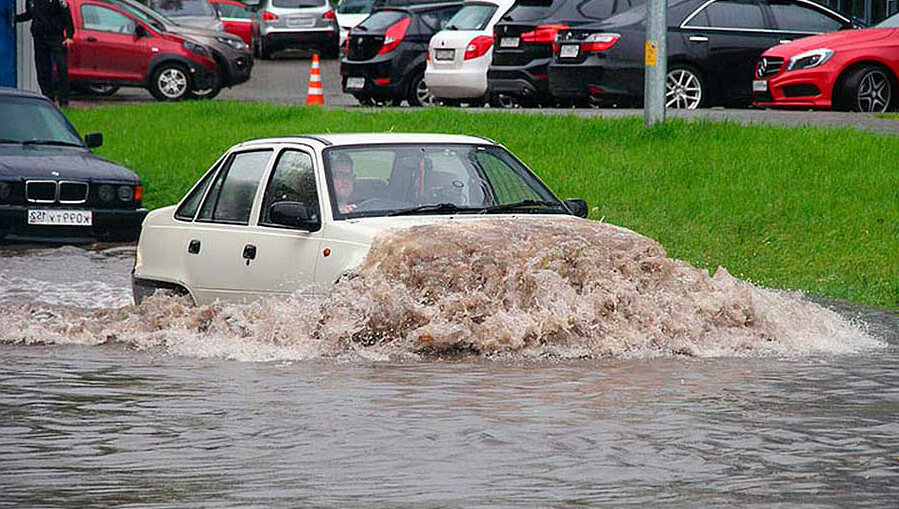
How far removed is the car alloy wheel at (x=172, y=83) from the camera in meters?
34.0

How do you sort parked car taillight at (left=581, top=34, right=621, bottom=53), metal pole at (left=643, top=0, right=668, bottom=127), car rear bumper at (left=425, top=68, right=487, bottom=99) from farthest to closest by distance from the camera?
car rear bumper at (left=425, top=68, right=487, bottom=99) → parked car taillight at (left=581, top=34, right=621, bottom=53) → metal pole at (left=643, top=0, right=668, bottom=127)

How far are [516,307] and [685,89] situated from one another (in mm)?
15667

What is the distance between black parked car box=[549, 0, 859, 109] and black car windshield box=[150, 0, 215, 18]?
57.0 ft

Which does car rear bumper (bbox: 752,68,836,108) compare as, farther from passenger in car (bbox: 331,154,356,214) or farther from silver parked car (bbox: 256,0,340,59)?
silver parked car (bbox: 256,0,340,59)

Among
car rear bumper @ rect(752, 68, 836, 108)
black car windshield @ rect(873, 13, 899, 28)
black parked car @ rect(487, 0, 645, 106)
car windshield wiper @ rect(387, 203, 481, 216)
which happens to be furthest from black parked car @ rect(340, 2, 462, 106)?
car windshield wiper @ rect(387, 203, 481, 216)

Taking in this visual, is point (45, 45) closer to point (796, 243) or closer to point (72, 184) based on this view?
point (72, 184)

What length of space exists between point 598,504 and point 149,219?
7.00m

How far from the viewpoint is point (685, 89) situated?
2623 centimetres

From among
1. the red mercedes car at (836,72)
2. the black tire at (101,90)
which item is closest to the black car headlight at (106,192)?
the red mercedes car at (836,72)

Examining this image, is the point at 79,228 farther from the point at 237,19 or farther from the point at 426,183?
the point at 237,19

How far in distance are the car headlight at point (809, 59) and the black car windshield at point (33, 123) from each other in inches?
361

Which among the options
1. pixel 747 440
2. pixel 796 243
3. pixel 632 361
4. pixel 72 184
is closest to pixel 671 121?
pixel 796 243

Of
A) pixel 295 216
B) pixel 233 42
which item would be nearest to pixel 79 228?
pixel 295 216

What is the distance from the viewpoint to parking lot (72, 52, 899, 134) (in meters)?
22.7
